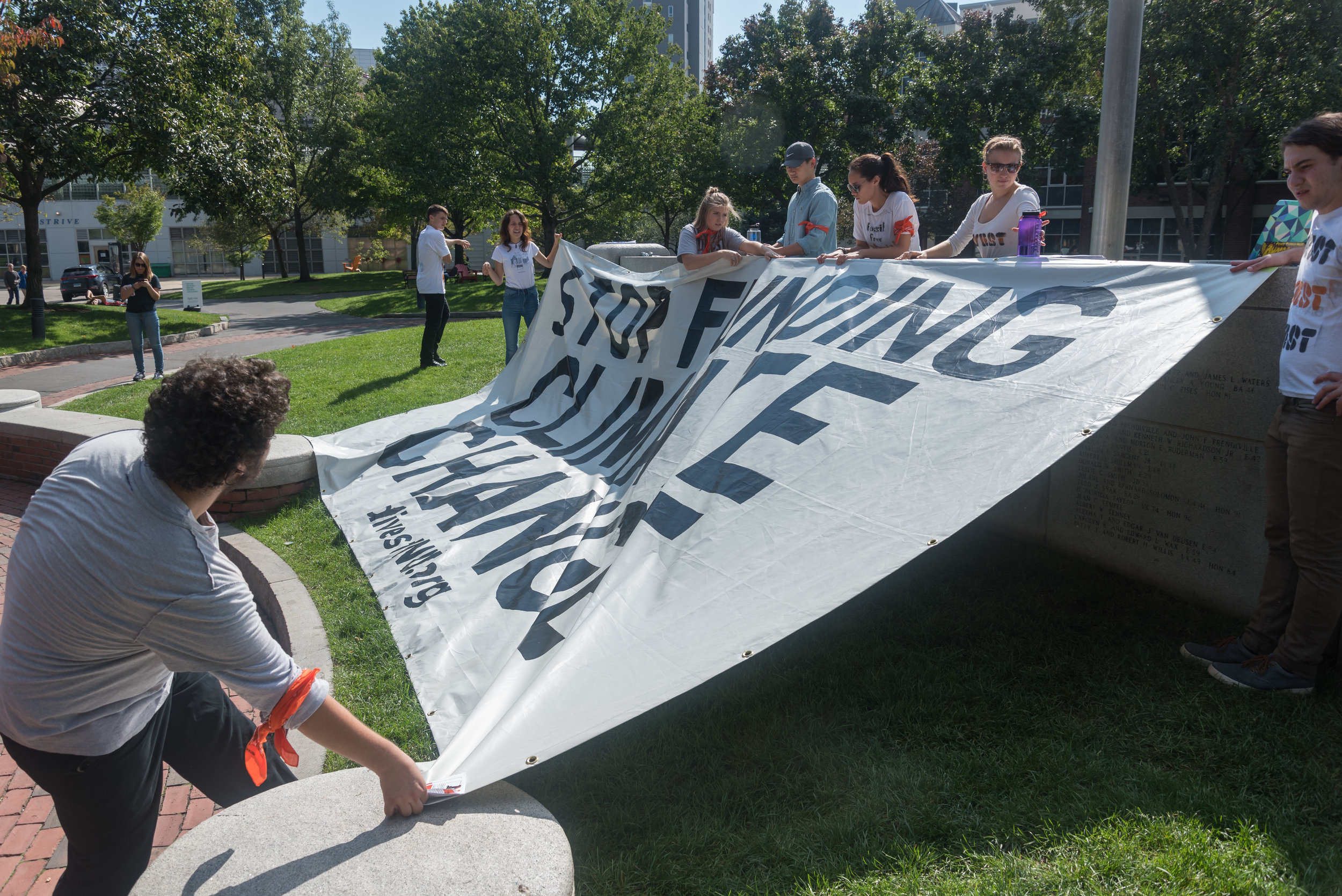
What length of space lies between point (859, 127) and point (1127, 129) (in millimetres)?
31009

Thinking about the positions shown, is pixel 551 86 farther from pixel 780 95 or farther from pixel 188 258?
pixel 188 258

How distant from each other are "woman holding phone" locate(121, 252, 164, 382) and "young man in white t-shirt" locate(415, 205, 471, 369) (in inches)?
160

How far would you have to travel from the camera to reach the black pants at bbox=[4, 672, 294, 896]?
2111 millimetres

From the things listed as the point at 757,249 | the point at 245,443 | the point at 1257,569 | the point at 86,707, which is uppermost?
the point at 757,249

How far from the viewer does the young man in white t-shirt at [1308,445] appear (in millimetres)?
3014

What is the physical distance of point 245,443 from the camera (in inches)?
77.9

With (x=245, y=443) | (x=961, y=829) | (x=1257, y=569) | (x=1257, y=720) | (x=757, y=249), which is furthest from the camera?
(x=757, y=249)

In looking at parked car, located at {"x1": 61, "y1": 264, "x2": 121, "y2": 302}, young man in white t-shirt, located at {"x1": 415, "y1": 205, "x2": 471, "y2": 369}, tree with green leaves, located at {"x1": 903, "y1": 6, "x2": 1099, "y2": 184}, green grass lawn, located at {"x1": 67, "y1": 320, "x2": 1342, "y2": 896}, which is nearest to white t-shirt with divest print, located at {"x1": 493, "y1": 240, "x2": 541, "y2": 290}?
young man in white t-shirt, located at {"x1": 415, "y1": 205, "x2": 471, "y2": 369}

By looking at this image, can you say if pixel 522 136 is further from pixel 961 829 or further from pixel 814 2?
pixel 961 829

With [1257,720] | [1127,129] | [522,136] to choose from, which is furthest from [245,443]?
[522,136]

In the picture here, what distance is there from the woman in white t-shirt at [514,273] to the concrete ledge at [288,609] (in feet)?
14.4

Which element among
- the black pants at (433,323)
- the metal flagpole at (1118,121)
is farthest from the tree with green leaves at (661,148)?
the metal flagpole at (1118,121)

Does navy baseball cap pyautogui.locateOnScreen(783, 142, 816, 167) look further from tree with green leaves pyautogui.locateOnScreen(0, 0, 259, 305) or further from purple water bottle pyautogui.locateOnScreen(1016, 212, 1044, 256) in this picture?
tree with green leaves pyautogui.locateOnScreen(0, 0, 259, 305)

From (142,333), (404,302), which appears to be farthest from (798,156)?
(404,302)
